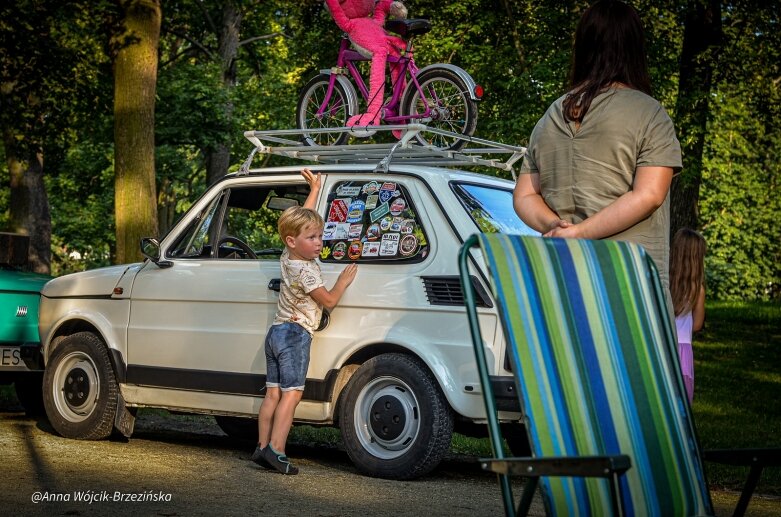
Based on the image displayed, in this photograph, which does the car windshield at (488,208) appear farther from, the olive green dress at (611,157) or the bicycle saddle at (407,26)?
the olive green dress at (611,157)

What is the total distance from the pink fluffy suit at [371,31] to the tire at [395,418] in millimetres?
3346

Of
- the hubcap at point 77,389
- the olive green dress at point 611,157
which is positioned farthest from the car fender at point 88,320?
the olive green dress at point 611,157

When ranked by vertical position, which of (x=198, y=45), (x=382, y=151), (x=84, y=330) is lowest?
(x=84, y=330)

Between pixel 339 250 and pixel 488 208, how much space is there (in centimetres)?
99

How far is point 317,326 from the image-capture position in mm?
7426

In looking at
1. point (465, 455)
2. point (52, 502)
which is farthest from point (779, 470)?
point (52, 502)

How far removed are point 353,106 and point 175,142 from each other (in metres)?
20.9

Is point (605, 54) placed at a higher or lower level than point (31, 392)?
higher

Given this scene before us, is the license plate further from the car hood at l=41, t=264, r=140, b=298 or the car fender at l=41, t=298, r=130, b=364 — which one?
the car hood at l=41, t=264, r=140, b=298

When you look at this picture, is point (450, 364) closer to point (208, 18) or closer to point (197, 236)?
point (197, 236)

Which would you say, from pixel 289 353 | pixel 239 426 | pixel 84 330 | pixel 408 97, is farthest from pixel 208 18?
pixel 289 353

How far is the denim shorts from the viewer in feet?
24.0

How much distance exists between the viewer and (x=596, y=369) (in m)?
3.69

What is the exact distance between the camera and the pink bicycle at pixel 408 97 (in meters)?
9.54
